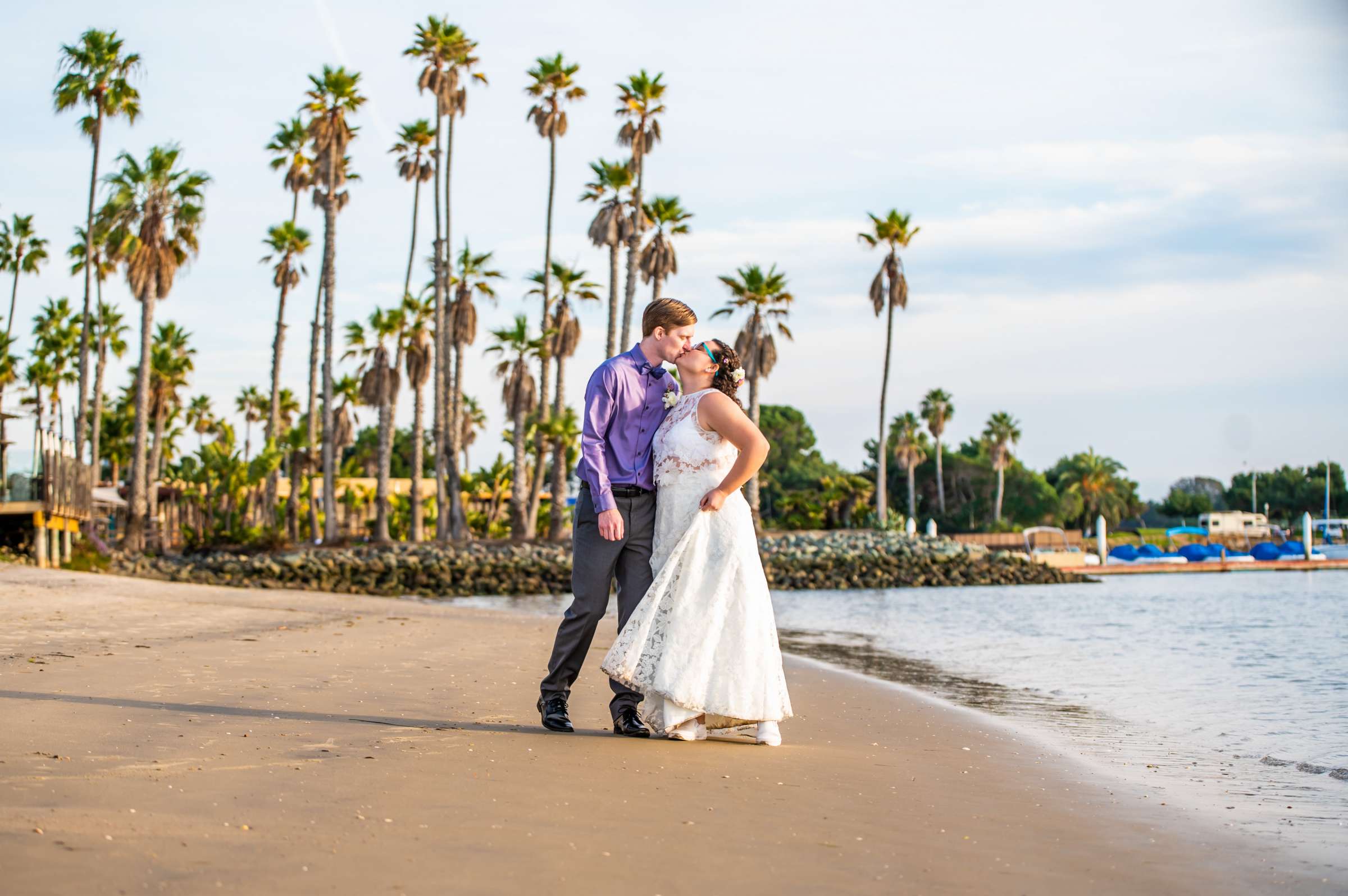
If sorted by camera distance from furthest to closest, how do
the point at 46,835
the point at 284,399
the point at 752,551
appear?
the point at 284,399, the point at 752,551, the point at 46,835

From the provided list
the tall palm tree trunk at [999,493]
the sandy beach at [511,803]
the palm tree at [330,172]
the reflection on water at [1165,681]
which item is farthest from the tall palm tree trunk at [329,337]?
the tall palm tree trunk at [999,493]

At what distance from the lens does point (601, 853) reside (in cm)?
313

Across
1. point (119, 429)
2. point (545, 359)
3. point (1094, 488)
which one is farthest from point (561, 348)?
point (1094, 488)

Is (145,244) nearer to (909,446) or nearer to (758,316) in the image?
(758,316)

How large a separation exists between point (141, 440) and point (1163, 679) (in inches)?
1175

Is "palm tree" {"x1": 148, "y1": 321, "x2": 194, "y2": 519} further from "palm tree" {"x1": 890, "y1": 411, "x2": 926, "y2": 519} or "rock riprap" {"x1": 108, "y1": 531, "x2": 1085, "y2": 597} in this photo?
"palm tree" {"x1": 890, "y1": 411, "x2": 926, "y2": 519}

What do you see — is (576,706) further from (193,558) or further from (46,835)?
(193,558)

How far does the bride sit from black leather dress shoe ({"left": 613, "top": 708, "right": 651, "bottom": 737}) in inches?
4.2

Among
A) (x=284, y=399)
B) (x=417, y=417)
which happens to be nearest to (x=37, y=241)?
(x=284, y=399)

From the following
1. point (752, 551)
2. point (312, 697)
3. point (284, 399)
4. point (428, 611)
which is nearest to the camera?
point (752, 551)

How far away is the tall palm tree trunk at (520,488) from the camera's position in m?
39.7

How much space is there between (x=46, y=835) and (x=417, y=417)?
3736cm

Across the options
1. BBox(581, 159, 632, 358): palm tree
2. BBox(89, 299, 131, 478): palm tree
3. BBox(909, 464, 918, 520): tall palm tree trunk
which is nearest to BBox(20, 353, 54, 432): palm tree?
BBox(89, 299, 131, 478): palm tree

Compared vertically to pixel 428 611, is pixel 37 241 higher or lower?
higher
